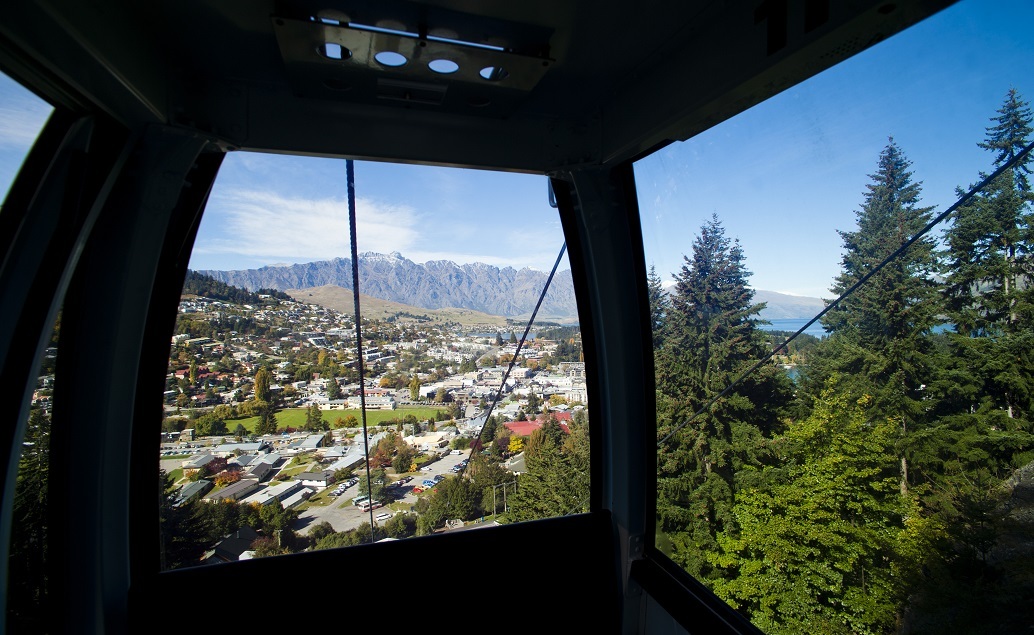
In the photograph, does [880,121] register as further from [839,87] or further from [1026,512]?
[1026,512]

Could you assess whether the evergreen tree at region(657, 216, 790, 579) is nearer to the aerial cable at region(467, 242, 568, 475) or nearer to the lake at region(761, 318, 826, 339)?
the lake at region(761, 318, 826, 339)

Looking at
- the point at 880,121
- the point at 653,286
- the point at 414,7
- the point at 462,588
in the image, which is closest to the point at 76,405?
the point at 462,588

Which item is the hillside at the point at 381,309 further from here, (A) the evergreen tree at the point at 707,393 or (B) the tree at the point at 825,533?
(B) the tree at the point at 825,533

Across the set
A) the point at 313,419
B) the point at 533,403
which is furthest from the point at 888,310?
the point at 313,419

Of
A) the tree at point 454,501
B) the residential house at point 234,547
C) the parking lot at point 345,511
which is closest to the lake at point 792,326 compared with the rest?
the tree at point 454,501

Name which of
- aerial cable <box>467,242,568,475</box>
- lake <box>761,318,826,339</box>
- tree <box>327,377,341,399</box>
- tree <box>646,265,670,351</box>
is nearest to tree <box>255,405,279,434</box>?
tree <box>327,377,341,399</box>

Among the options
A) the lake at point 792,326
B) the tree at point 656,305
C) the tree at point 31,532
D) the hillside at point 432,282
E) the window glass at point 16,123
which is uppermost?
the window glass at point 16,123

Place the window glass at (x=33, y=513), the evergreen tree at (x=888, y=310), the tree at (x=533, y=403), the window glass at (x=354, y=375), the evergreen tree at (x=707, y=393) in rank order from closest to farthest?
the window glass at (x=33, y=513) < the window glass at (x=354, y=375) < the evergreen tree at (x=888, y=310) < the evergreen tree at (x=707, y=393) < the tree at (x=533, y=403)
